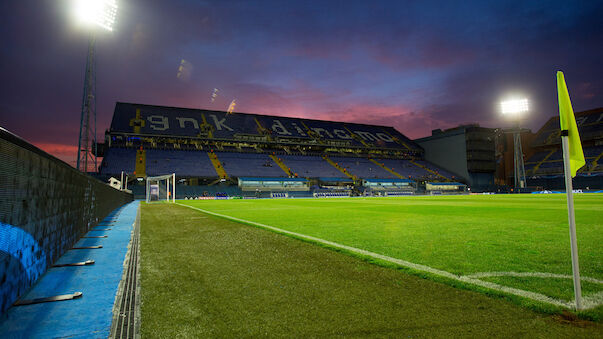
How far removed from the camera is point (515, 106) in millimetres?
52312

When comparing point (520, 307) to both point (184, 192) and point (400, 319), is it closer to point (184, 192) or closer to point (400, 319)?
point (400, 319)

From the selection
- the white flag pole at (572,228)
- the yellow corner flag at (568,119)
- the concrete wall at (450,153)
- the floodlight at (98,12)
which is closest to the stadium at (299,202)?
the white flag pole at (572,228)

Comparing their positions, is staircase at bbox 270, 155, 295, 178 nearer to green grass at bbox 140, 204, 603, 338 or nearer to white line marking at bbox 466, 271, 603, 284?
green grass at bbox 140, 204, 603, 338

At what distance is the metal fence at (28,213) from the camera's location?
330 cm

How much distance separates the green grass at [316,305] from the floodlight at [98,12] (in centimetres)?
2131

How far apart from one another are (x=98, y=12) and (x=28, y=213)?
70.9 feet

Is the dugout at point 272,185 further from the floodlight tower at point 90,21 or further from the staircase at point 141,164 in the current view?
the floodlight tower at point 90,21

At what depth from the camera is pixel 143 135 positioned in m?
52.3

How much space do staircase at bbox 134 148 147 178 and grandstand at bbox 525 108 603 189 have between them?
75645 millimetres

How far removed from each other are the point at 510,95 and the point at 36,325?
64.7 metres

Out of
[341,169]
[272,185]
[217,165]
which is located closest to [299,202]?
[272,185]

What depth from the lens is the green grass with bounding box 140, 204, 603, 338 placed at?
2.54m

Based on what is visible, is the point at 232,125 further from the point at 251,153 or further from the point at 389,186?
the point at 389,186

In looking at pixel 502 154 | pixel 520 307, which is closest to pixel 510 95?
pixel 502 154
